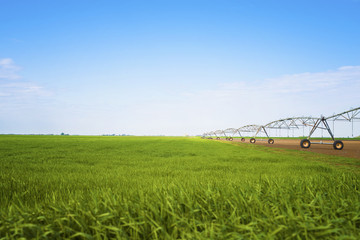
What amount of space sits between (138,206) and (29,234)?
1.04m

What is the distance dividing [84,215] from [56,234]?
313 millimetres

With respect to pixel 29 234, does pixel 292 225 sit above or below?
above

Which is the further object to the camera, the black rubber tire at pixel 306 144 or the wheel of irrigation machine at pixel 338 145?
the black rubber tire at pixel 306 144

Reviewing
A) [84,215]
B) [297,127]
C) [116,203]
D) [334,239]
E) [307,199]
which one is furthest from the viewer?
[297,127]

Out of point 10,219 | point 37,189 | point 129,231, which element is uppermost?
point 10,219

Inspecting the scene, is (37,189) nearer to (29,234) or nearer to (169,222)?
(29,234)

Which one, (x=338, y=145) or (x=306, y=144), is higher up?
(x=338, y=145)

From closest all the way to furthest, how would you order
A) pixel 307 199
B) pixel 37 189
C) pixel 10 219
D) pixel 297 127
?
1. pixel 10 219
2. pixel 307 199
3. pixel 37 189
4. pixel 297 127

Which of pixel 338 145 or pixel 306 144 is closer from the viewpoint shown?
pixel 338 145

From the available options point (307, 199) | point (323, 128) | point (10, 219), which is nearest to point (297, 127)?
point (323, 128)

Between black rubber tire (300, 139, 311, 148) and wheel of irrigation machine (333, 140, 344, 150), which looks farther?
black rubber tire (300, 139, 311, 148)

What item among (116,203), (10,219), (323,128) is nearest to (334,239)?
(116,203)

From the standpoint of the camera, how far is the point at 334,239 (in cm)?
165

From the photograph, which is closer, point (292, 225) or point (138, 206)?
point (292, 225)
